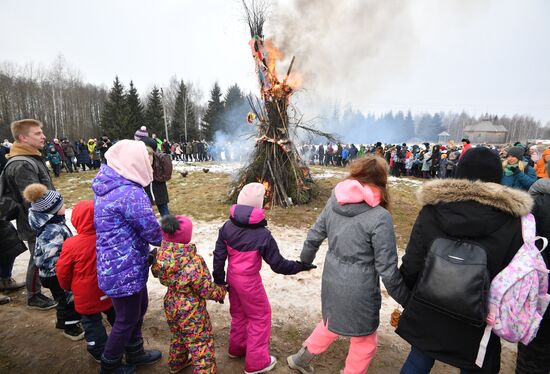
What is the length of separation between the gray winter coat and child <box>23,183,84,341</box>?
2573 mm

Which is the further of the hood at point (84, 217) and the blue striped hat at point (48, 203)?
the blue striped hat at point (48, 203)

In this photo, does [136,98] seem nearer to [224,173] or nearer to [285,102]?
[224,173]

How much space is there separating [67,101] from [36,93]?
3.58 meters

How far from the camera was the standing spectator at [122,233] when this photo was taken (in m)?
Answer: 2.26

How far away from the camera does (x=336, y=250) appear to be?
227cm

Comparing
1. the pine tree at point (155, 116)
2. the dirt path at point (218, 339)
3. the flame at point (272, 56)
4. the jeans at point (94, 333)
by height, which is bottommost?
the dirt path at point (218, 339)

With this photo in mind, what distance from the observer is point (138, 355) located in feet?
8.83

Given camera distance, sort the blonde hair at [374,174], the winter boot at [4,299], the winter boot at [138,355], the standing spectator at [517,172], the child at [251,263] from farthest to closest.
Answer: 1. the standing spectator at [517,172]
2. the winter boot at [4,299]
3. the winter boot at [138,355]
4. the child at [251,263]
5. the blonde hair at [374,174]

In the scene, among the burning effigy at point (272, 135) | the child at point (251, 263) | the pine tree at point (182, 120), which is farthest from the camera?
the pine tree at point (182, 120)

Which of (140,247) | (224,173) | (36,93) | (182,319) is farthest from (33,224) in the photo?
(36,93)

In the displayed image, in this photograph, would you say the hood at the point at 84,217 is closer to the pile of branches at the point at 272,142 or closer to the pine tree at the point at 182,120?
the pile of branches at the point at 272,142

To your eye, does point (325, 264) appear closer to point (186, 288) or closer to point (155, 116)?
point (186, 288)

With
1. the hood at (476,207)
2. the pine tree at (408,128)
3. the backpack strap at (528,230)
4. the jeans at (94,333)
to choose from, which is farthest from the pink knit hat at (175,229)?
the pine tree at (408,128)

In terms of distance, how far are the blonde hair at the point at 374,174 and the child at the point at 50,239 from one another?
2830 mm
